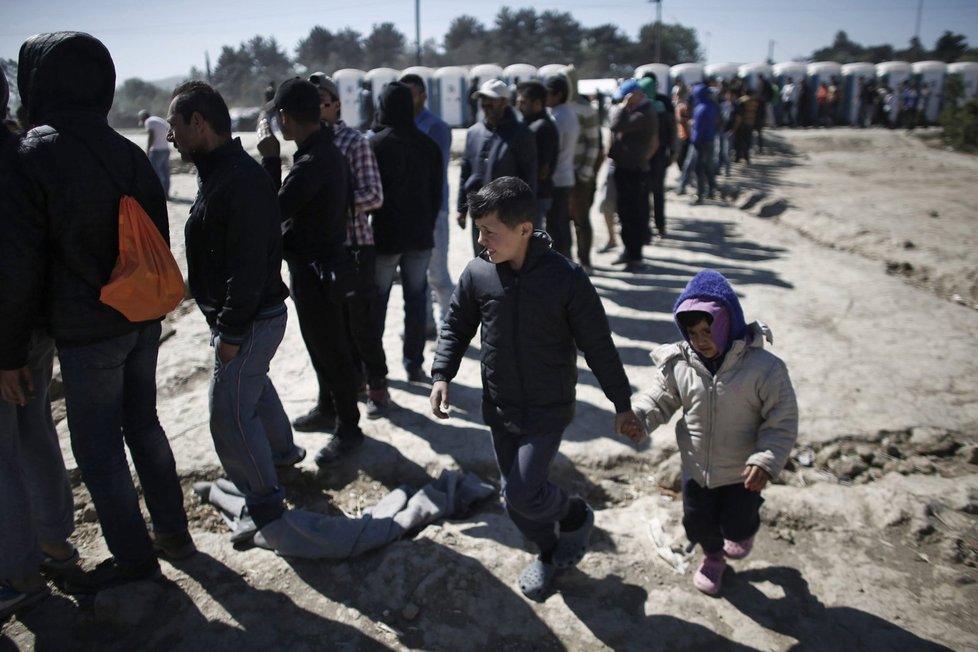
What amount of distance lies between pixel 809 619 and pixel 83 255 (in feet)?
10.1

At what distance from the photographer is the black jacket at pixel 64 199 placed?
228 cm

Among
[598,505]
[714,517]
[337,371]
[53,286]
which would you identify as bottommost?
[598,505]

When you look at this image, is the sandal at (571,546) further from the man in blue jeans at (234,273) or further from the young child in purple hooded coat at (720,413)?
the man in blue jeans at (234,273)

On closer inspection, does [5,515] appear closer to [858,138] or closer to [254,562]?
[254,562]

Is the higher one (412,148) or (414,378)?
(412,148)

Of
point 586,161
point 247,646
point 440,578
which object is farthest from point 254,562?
point 586,161

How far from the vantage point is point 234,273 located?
8.89 feet

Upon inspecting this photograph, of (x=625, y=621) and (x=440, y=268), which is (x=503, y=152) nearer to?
(x=440, y=268)

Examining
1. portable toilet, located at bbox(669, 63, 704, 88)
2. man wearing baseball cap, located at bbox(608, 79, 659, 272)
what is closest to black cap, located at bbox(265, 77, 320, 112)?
man wearing baseball cap, located at bbox(608, 79, 659, 272)

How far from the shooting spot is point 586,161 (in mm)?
6594

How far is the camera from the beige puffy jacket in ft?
8.38

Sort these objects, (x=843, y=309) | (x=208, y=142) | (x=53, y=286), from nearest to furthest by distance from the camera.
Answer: (x=53, y=286), (x=208, y=142), (x=843, y=309)

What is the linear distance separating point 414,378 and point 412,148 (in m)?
1.54

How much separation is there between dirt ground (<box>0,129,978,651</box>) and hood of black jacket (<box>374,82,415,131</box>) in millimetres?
→ 1721
